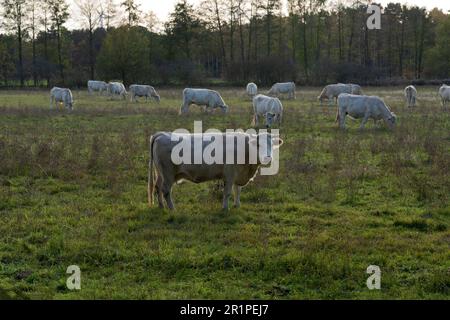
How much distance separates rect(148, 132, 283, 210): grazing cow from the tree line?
161 ft

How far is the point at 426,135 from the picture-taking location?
54.9 feet

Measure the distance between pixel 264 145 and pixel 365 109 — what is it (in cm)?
1147

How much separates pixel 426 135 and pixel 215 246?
39.2 feet

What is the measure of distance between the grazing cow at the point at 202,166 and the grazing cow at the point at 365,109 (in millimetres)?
10884

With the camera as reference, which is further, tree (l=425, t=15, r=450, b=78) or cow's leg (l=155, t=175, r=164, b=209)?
tree (l=425, t=15, r=450, b=78)

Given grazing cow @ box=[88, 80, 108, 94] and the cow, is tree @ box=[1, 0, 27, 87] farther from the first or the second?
the cow

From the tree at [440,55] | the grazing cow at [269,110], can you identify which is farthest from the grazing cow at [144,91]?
the tree at [440,55]

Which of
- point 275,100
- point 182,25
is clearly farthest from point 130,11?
point 275,100

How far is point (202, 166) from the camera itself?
9016 millimetres

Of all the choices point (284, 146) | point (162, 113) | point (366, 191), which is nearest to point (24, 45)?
point (162, 113)

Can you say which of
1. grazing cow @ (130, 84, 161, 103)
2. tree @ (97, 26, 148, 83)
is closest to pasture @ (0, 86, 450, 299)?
grazing cow @ (130, 84, 161, 103)

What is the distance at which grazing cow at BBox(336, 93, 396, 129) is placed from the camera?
19359 mm

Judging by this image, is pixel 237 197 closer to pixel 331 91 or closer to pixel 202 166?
pixel 202 166

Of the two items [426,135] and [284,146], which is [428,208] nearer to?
[284,146]
